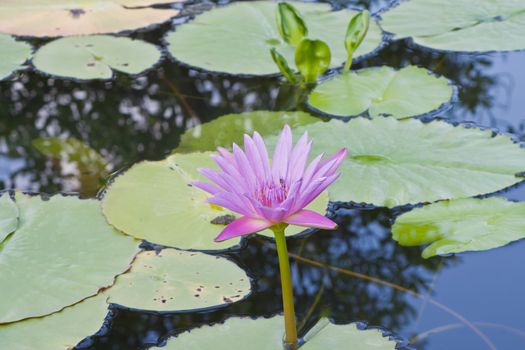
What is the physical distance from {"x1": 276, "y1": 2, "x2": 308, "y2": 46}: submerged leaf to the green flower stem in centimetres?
182

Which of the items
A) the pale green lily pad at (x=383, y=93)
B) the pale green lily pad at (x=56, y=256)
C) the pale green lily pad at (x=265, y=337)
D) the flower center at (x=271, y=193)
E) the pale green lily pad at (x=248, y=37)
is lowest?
the pale green lily pad at (x=56, y=256)

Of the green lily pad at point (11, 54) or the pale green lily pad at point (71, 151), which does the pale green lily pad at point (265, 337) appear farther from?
the green lily pad at point (11, 54)

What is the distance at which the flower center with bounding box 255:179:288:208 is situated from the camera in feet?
4.92

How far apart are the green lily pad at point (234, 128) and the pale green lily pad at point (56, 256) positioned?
0.52 meters

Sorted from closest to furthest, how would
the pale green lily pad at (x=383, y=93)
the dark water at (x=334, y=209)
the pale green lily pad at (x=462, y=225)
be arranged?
1. the dark water at (x=334, y=209)
2. the pale green lily pad at (x=462, y=225)
3. the pale green lily pad at (x=383, y=93)

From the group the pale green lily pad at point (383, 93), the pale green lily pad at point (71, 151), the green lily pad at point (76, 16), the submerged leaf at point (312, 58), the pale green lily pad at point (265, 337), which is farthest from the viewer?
the green lily pad at point (76, 16)

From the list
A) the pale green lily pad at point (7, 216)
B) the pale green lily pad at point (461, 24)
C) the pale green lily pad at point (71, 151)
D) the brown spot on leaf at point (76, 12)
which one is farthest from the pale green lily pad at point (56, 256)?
the pale green lily pad at point (461, 24)

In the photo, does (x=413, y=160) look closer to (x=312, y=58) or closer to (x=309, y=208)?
(x=309, y=208)

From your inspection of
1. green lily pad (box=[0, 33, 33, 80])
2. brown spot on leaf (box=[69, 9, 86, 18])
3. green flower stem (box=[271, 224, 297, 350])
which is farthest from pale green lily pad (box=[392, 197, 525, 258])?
brown spot on leaf (box=[69, 9, 86, 18])

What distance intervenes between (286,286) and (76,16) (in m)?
2.52

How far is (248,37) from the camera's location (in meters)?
3.45

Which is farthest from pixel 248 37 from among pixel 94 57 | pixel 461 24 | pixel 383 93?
pixel 461 24

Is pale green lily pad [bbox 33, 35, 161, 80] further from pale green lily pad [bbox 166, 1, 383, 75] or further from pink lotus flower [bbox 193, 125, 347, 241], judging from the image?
pink lotus flower [bbox 193, 125, 347, 241]

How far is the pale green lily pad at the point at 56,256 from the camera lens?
6.38 ft
